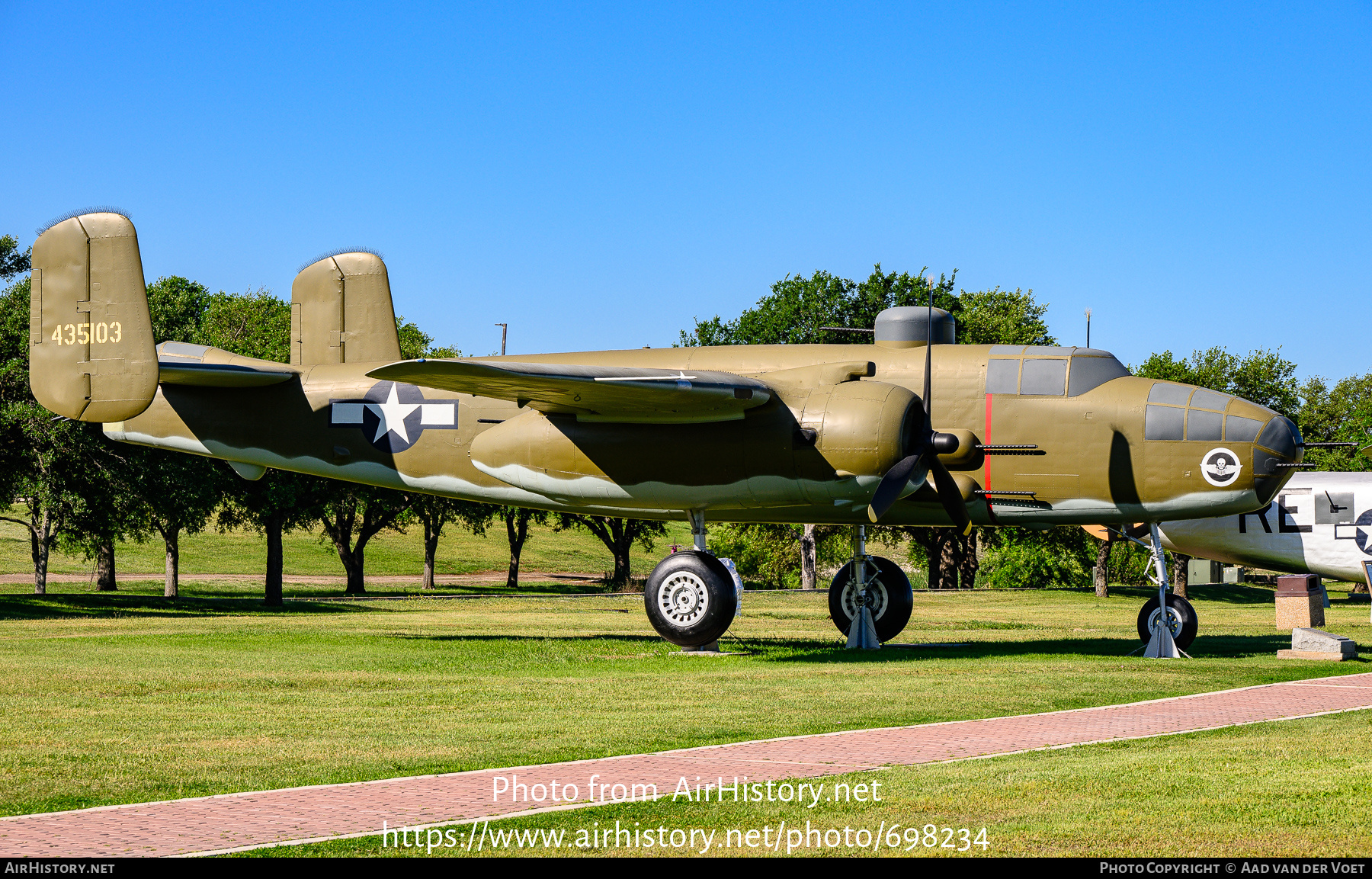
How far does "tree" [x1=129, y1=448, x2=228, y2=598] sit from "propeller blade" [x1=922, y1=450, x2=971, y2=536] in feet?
80.2

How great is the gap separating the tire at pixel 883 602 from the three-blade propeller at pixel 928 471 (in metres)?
3.16

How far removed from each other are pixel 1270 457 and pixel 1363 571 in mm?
18019

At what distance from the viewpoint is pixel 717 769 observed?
996 centimetres

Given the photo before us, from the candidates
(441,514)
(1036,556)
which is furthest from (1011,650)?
(441,514)

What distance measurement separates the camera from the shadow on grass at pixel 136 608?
3597cm

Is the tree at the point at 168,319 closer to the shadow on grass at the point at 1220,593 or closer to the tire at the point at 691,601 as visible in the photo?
the tire at the point at 691,601

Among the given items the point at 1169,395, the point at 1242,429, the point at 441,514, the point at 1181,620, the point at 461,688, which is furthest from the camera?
the point at 441,514

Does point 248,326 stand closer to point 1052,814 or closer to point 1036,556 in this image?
point 1036,556

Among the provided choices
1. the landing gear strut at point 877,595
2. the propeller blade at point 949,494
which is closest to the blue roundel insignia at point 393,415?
the landing gear strut at point 877,595

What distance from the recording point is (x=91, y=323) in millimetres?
22531

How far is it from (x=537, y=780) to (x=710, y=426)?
1171cm

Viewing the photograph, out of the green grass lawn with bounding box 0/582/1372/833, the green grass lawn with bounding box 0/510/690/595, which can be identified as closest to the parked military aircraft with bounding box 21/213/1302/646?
the green grass lawn with bounding box 0/582/1372/833

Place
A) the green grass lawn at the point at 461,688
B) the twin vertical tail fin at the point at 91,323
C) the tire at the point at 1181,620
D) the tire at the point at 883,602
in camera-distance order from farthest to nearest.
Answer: the tire at the point at 883,602
the tire at the point at 1181,620
the twin vertical tail fin at the point at 91,323
the green grass lawn at the point at 461,688

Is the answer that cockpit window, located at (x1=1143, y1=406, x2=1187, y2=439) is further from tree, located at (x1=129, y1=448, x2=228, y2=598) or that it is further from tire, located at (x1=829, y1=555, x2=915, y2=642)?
tree, located at (x1=129, y1=448, x2=228, y2=598)
